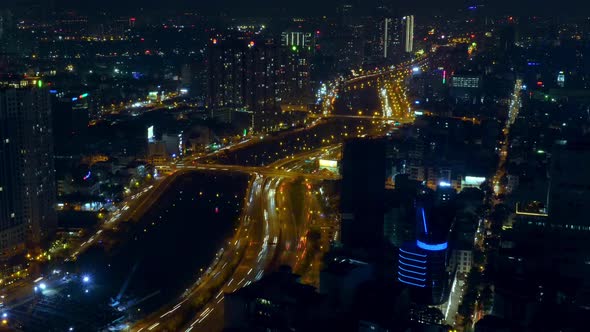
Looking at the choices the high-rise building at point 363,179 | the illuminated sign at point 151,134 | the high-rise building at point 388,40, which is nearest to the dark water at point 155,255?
the high-rise building at point 363,179

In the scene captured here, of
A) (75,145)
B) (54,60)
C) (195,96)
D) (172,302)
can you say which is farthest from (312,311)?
(54,60)

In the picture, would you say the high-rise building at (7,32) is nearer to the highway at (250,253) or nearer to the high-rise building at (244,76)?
the high-rise building at (244,76)

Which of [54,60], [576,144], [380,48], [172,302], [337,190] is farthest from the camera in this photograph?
[380,48]

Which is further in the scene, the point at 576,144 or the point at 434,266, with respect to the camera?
the point at 576,144

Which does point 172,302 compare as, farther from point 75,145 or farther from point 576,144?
point 75,145

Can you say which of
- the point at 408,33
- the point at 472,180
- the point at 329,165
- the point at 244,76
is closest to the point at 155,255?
the point at 329,165

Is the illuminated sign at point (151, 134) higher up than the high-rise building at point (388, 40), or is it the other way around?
the high-rise building at point (388, 40)

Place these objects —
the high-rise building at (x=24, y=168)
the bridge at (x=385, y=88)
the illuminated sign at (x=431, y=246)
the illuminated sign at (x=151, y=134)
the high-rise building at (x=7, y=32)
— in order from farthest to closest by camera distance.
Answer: the high-rise building at (x=7, y=32), the bridge at (x=385, y=88), the illuminated sign at (x=151, y=134), the high-rise building at (x=24, y=168), the illuminated sign at (x=431, y=246)

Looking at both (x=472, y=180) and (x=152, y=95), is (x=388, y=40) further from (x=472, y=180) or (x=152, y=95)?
(x=472, y=180)
